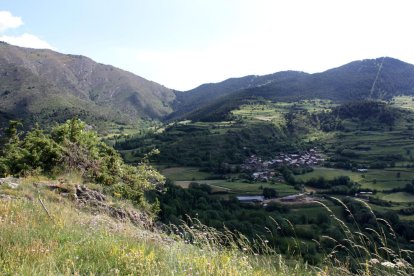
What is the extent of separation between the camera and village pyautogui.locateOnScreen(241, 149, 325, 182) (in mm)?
109938

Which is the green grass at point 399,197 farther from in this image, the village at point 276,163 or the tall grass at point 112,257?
the tall grass at point 112,257

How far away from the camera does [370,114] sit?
586 ft

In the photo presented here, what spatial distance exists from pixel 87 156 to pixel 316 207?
6594 cm

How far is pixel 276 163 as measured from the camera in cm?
12694

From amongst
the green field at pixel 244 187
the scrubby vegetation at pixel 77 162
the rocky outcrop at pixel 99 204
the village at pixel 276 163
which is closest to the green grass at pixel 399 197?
the green field at pixel 244 187

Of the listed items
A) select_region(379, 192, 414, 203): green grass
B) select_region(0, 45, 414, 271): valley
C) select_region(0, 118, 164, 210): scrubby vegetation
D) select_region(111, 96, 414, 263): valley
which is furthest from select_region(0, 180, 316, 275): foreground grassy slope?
select_region(379, 192, 414, 203): green grass

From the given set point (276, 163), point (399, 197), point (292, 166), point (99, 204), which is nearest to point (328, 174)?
point (292, 166)

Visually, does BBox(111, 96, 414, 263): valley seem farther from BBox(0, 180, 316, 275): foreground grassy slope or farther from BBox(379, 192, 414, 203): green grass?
BBox(0, 180, 316, 275): foreground grassy slope

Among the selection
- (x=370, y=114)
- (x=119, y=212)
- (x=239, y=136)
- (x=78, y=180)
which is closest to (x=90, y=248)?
(x=119, y=212)

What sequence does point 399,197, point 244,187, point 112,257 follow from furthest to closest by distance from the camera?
1. point 244,187
2. point 399,197
3. point 112,257

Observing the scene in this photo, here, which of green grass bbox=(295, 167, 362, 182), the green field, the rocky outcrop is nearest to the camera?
the rocky outcrop

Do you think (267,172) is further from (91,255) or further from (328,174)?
(91,255)

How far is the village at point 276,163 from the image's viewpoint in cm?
10994

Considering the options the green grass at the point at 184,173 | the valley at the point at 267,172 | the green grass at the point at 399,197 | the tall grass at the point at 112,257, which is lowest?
the green grass at the point at 184,173
